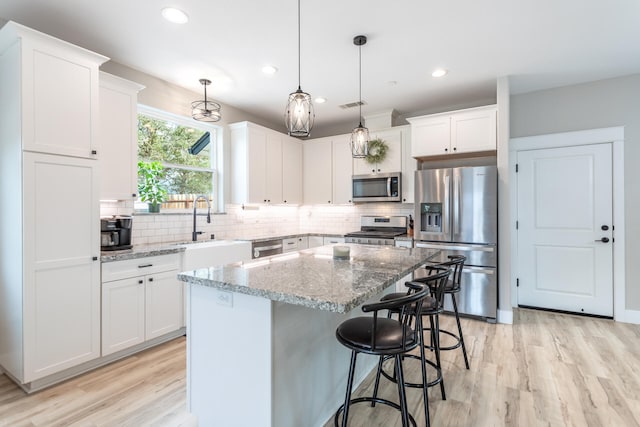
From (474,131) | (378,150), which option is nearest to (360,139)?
(474,131)

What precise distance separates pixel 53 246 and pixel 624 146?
5.59 meters

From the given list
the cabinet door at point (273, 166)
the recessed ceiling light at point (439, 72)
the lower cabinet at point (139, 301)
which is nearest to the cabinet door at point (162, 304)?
the lower cabinet at point (139, 301)

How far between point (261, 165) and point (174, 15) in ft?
7.61

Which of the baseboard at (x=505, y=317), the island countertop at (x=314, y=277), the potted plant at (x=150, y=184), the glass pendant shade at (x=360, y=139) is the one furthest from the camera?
the baseboard at (x=505, y=317)

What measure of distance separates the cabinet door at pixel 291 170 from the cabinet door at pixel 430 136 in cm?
195

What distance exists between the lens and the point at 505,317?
3541mm

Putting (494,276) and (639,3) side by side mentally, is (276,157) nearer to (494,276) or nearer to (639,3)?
(494,276)

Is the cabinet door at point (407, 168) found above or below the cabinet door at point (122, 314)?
above

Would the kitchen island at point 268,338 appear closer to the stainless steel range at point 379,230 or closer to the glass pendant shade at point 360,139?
the glass pendant shade at point 360,139

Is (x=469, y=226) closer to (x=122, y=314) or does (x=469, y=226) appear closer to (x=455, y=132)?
(x=455, y=132)

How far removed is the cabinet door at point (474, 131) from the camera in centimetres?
371

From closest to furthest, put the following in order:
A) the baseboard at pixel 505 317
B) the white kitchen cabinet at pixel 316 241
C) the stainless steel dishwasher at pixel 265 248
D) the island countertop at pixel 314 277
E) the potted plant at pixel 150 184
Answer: the island countertop at pixel 314 277 < the potted plant at pixel 150 184 < the baseboard at pixel 505 317 < the stainless steel dishwasher at pixel 265 248 < the white kitchen cabinet at pixel 316 241

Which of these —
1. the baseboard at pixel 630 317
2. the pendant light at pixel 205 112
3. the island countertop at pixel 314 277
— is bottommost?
the baseboard at pixel 630 317

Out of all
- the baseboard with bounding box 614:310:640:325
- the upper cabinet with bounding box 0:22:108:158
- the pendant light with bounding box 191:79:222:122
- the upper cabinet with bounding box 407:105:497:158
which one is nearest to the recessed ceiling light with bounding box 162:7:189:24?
the upper cabinet with bounding box 0:22:108:158
